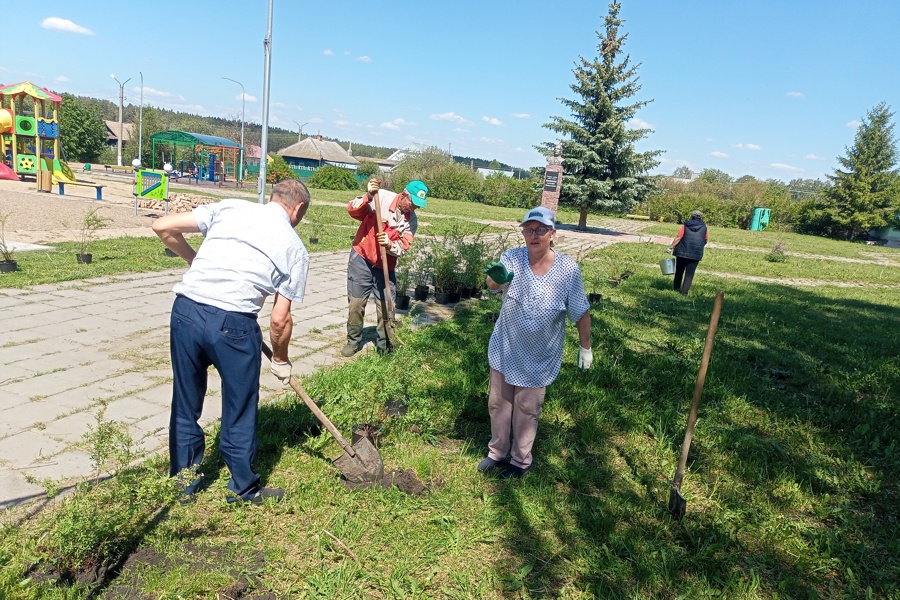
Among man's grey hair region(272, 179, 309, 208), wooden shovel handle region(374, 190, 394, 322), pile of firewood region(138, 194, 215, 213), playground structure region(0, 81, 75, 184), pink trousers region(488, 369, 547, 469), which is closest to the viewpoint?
man's grey hair region(272, 179, 309, 208)

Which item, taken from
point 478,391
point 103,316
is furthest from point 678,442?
point 103,316

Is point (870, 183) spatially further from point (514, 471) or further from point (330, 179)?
point (514, 471)

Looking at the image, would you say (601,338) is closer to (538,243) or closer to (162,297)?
(538,243)

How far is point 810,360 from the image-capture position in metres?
6.29

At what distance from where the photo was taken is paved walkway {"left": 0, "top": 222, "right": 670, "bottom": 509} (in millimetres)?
3328

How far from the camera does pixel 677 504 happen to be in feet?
10.8

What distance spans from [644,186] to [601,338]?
63.7 ft

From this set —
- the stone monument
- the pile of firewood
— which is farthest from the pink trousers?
the stone monument

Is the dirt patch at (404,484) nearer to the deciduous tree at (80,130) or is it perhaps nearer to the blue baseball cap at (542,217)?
the blue baseball cap at (542,217)

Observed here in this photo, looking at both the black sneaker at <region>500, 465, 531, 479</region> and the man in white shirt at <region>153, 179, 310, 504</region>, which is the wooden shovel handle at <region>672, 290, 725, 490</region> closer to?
the black sneaker at <region>500, 465, 531, 479</region>

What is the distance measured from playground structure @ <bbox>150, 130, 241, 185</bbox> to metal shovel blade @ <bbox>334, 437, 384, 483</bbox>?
2696cm

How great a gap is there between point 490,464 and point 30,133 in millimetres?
23700

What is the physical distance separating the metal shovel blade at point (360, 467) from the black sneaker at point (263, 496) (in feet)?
1.22

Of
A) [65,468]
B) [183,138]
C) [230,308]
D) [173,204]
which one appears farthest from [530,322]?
[183,138]
